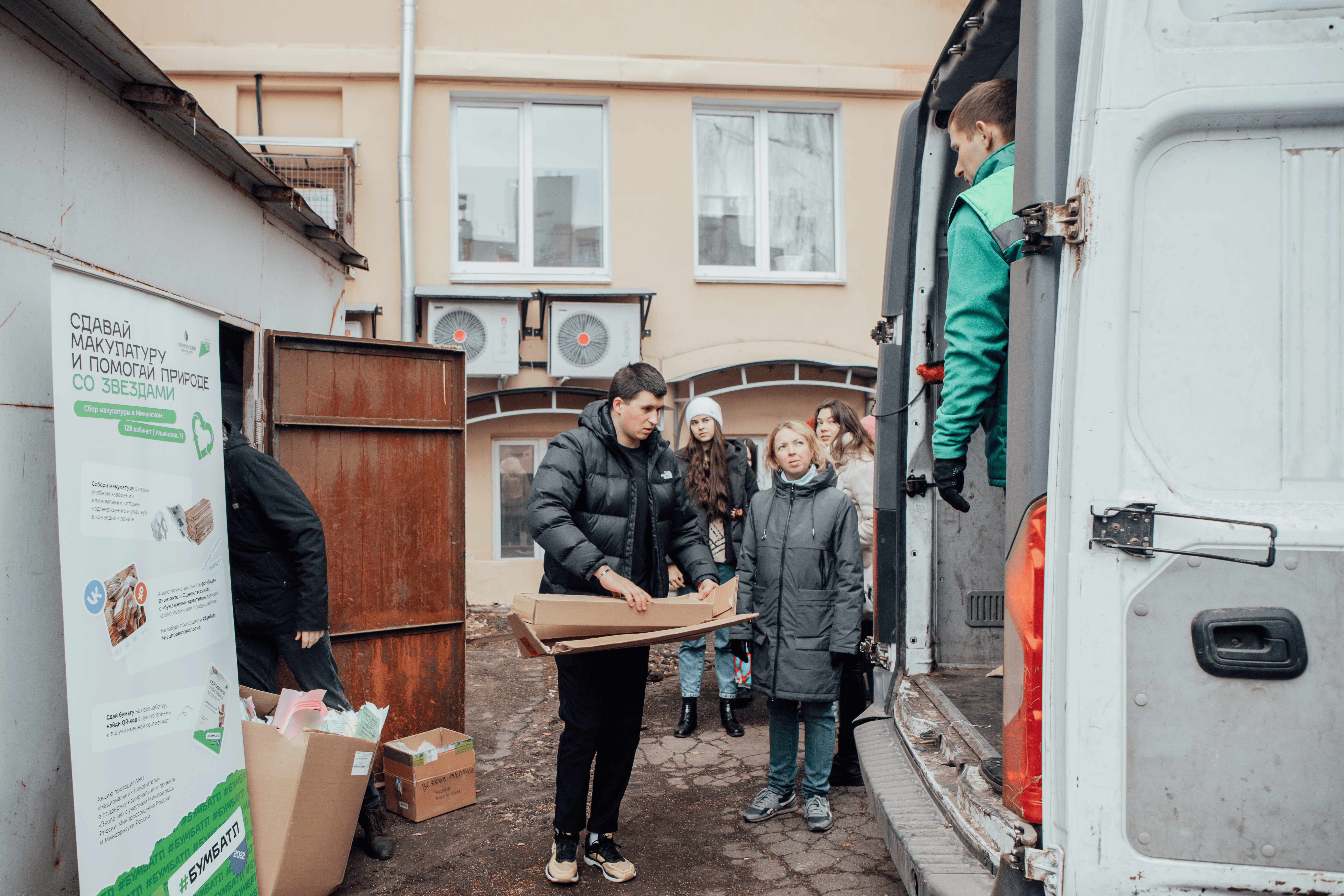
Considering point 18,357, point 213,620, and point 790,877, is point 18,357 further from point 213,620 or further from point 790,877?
point 790,877

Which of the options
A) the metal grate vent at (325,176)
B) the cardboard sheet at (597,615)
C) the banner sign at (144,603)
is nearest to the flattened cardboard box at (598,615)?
the cardboard sheet at (597,615)

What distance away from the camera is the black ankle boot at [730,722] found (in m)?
4.91

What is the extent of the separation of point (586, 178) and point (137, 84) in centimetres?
601

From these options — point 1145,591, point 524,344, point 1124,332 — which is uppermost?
point 524,344

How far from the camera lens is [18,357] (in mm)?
2451

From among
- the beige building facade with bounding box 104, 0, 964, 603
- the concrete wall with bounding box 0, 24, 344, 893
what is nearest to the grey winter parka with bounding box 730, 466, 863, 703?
the concrete wall with bounding box 0, 24, 344, 893

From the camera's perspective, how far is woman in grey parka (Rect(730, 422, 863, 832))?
12.0ft

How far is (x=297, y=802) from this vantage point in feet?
9.54

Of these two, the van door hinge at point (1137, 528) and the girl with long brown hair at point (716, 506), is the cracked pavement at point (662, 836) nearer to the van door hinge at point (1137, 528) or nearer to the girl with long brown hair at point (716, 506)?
the girl with long brown hair at point (716, 506)

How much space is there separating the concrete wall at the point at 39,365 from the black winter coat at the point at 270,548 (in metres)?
0.79

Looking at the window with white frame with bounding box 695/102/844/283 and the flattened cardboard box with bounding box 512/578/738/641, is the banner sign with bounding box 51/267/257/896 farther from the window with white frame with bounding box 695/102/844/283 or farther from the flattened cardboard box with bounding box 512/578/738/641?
the window with white frame with bounding box 695/102/844/283

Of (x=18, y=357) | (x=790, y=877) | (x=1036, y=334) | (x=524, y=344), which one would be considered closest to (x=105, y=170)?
(x=18, y=357)

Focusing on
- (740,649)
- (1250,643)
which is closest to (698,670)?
(740,649)

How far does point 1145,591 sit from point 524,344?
7.19 meters
